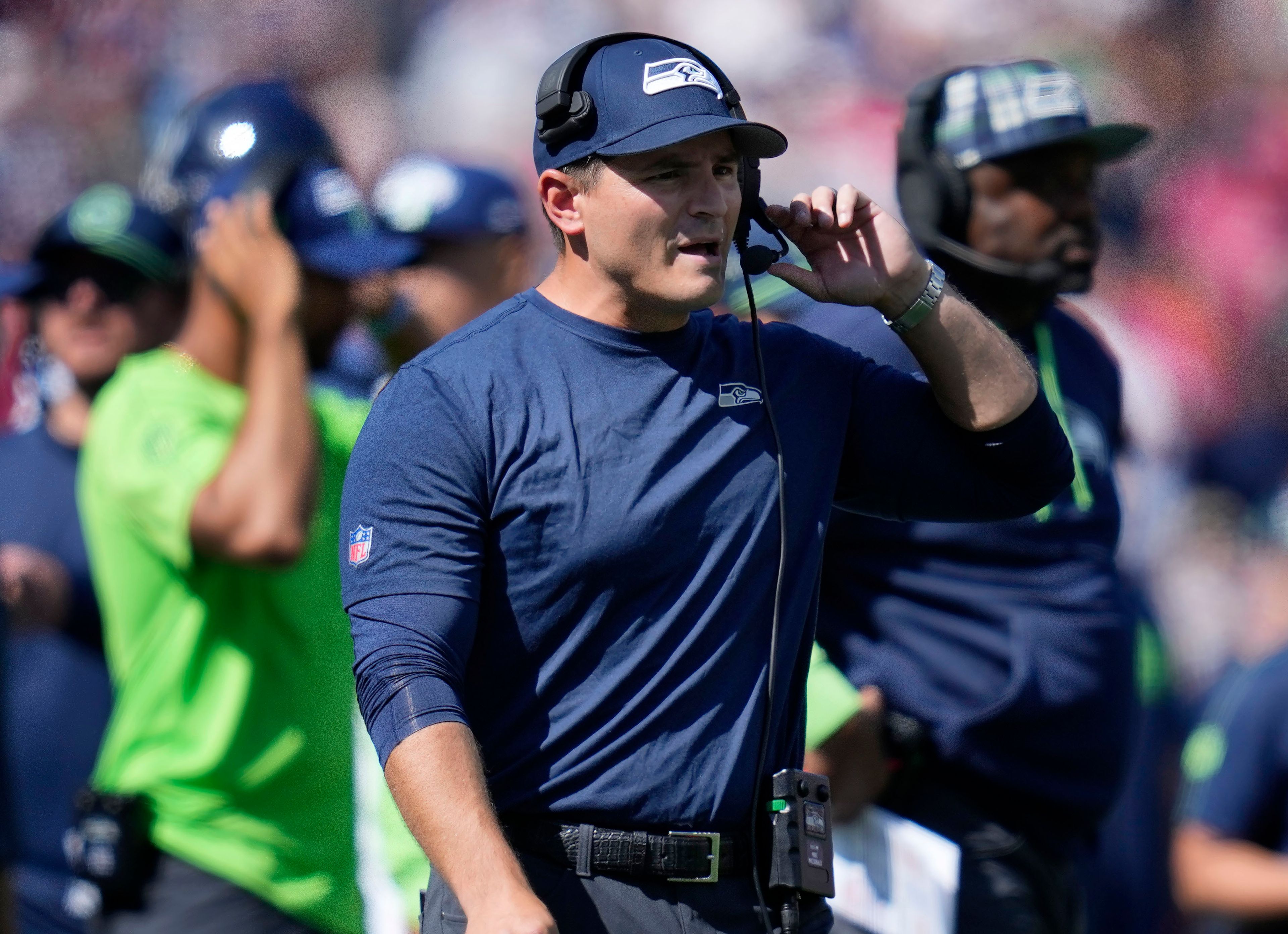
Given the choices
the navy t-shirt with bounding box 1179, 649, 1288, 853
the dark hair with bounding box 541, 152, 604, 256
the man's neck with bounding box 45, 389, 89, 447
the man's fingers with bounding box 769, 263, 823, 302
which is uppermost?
the dark hair with bounding box 541, 152, 604, 256

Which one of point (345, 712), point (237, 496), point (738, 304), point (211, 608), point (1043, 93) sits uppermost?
point (1043, 93)

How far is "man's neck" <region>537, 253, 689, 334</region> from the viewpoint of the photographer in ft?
8.49

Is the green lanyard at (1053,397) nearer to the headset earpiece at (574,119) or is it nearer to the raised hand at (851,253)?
the raised hand at (851,253)

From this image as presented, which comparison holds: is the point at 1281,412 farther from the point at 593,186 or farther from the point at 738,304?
the point at 593,186

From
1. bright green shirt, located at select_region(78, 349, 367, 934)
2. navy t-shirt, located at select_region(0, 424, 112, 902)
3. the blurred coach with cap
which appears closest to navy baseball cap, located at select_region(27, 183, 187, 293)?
the blurred coach with cap

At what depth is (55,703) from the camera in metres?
4.81

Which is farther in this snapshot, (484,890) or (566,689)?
(566,689)

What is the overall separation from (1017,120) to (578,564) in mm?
2153

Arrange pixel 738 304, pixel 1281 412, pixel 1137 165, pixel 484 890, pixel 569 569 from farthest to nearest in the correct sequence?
pixel 1137 165
pixel 1281 412
pixel 738 304
pixel 569 569
pixel 484 890

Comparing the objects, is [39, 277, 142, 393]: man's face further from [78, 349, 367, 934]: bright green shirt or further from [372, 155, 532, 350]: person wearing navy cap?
[78, 349, 367, 934]: bright green shirt

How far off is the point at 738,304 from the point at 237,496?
1.30 metres

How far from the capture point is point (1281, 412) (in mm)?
9219

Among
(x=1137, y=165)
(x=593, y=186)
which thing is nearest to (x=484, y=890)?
(x=593, y=186)

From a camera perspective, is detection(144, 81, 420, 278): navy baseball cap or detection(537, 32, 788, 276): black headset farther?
detection(144, 81, 420, 278): navy baseball cap
